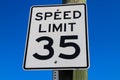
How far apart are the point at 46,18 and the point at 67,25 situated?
0.29 meters

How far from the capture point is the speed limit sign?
3.56 m

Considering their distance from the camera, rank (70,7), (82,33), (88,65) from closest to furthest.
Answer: (88,65), (82,33), (70,7)

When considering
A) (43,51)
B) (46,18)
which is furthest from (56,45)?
(46,18)

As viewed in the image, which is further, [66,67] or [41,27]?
[41,27]

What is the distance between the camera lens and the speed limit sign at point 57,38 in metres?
3.56

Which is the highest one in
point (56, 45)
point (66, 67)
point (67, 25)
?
point (67, 25)

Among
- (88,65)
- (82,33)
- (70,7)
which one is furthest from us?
(70,7)

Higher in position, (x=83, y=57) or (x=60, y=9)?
(x=60, y=9)

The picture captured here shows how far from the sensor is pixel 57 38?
3.73 meters

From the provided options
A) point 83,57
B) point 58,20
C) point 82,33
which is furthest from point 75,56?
point 58,20

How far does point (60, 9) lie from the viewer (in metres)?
3.99

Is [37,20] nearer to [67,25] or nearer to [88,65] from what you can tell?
[67,25]

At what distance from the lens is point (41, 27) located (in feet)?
12.7

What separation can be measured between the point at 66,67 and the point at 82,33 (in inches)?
18.0
